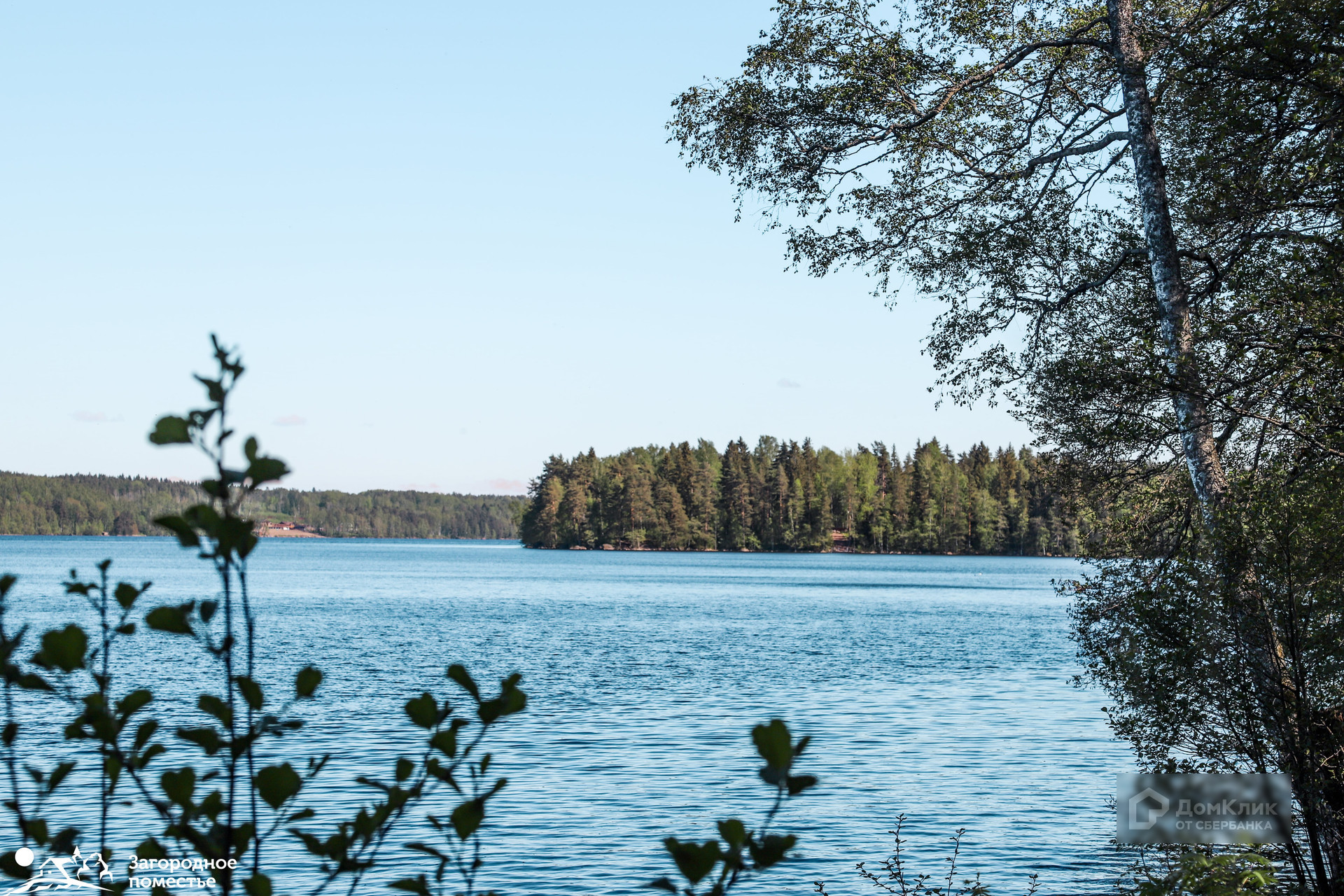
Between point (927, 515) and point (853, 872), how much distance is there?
136 m

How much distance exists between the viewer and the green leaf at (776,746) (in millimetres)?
2018

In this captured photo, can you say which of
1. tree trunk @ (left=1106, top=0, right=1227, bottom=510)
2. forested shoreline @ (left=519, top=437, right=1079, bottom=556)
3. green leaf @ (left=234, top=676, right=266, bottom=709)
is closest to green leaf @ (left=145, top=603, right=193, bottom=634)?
green leaf @ (left=234, top=676, right=266, bottom=709)

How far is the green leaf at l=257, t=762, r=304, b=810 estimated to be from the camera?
222 centimetres

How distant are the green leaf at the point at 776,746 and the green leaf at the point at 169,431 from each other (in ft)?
3.93

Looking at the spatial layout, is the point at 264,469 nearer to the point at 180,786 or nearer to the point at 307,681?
the point at 307,681

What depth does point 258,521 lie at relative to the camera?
2.30 m

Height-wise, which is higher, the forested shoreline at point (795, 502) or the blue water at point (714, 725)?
the forested shoreline at point (795, 502)

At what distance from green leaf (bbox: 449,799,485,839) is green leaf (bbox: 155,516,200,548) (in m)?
0.77

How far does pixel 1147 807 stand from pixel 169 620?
414 inches

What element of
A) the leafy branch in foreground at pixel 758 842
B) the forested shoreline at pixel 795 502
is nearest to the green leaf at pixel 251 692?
the leafy branch in foreground at pixel 758 842

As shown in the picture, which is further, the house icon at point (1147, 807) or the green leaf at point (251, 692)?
the house icon at point (1147, 807)

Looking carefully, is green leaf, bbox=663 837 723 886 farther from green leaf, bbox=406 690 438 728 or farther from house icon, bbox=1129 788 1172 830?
house icon, bbox=1129 788 1172 830

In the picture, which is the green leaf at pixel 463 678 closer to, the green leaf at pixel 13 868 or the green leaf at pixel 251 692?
the green leaf at pixel 251 692

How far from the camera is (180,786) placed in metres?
2.31
